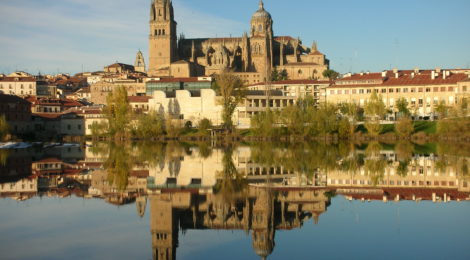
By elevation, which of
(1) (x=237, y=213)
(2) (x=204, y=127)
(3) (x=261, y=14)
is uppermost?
(3) (x=261, y=14)

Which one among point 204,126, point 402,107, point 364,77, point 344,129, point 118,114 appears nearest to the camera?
point 344,129

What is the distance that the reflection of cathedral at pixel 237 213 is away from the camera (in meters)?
13.9

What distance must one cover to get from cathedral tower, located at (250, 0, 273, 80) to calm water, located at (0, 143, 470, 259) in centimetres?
8170

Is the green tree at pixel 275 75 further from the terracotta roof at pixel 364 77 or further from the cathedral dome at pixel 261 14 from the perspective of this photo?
the terracotta roof at pixel 364 77

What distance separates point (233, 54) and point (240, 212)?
102739 mm

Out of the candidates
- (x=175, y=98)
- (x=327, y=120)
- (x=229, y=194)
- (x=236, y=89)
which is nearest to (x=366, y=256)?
(x=229, y=194)

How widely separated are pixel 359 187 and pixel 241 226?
831 cm

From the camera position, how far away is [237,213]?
56.1 ft

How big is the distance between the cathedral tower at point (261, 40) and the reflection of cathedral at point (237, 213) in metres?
87.8

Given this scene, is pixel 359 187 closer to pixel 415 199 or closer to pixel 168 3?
pixel 415 199

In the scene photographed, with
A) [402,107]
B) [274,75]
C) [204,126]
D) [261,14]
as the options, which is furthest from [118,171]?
[261,14]

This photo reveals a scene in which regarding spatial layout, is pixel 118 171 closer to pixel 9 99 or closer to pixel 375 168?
pixel 375 168

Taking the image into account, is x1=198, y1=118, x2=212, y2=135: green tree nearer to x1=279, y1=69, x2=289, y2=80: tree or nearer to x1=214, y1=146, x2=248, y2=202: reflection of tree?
x1=214, y1=146, x2=248, y2=202: reflection of tree

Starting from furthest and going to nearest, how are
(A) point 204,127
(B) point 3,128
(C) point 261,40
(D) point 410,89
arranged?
(C) point 261,40 → (D) point 410,89 → (A) point 204,127 → (B) point 3,128
